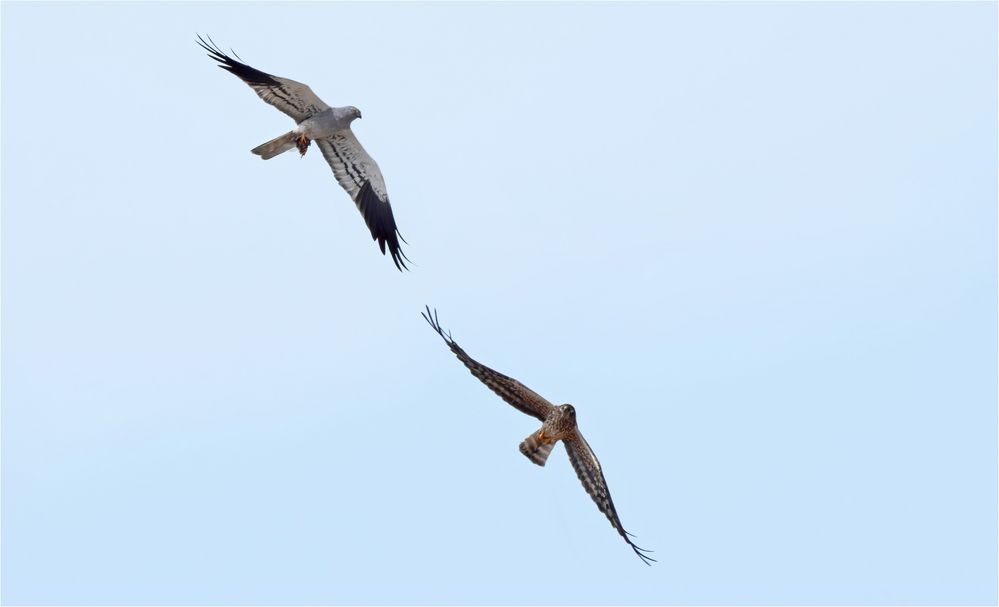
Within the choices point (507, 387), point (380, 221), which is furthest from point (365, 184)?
point (507, 387)

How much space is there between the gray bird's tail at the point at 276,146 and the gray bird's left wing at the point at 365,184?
4.35 ft

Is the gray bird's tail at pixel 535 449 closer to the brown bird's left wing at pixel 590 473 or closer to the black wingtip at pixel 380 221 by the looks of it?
the brown bird's left wing at pixel 590 473

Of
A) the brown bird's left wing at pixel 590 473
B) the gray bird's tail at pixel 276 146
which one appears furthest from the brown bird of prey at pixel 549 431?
the gray bird's tail at pixel 276 146

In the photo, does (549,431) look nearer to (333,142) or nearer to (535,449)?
(535,449)

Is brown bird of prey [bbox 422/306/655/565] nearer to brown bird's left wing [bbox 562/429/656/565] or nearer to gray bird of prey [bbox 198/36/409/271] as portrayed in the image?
brown bird's left wing [bbox 562/429/656/565]

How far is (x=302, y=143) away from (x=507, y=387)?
5998 mm

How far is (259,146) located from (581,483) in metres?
7.37

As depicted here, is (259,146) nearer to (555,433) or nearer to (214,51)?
(214,51)

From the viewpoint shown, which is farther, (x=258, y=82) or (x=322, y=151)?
(x=322, y=151)

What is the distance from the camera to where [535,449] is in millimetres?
18406

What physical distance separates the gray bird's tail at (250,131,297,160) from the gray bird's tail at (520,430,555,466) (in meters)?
6.60

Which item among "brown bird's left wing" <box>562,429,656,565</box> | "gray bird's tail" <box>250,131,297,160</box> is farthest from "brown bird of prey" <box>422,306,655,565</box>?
"gray bird's tail" <box>250,131,297,160</box>

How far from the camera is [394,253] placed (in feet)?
76.2

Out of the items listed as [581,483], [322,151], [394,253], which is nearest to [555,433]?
[581,483]
